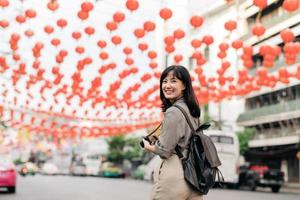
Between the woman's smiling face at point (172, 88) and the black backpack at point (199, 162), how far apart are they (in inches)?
8.1

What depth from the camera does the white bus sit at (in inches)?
1186

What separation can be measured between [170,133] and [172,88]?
0.41 meters

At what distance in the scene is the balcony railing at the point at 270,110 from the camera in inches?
1562

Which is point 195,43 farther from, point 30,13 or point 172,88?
point 172,88

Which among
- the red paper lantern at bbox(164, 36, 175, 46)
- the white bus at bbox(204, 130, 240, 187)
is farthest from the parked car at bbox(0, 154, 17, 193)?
the white bus at bbox(204, 130, 240, 187)

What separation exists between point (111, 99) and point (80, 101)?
1.42 m

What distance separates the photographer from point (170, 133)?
374 cm

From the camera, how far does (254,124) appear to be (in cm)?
4475

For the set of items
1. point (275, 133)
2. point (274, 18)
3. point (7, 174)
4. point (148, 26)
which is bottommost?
point (7, 174)

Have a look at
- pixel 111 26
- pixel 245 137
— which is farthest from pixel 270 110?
pixel 111 26

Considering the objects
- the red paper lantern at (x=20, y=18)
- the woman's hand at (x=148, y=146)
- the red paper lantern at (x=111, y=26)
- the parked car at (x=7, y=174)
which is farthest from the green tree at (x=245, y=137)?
the woman's hand at (x=148, y=146)

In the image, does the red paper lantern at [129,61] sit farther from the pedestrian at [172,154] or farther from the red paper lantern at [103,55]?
the pedestrian at [172,154]

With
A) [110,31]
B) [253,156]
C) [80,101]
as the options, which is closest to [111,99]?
[80,101]

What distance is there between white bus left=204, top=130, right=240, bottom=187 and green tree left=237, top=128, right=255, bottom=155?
40.2ft
